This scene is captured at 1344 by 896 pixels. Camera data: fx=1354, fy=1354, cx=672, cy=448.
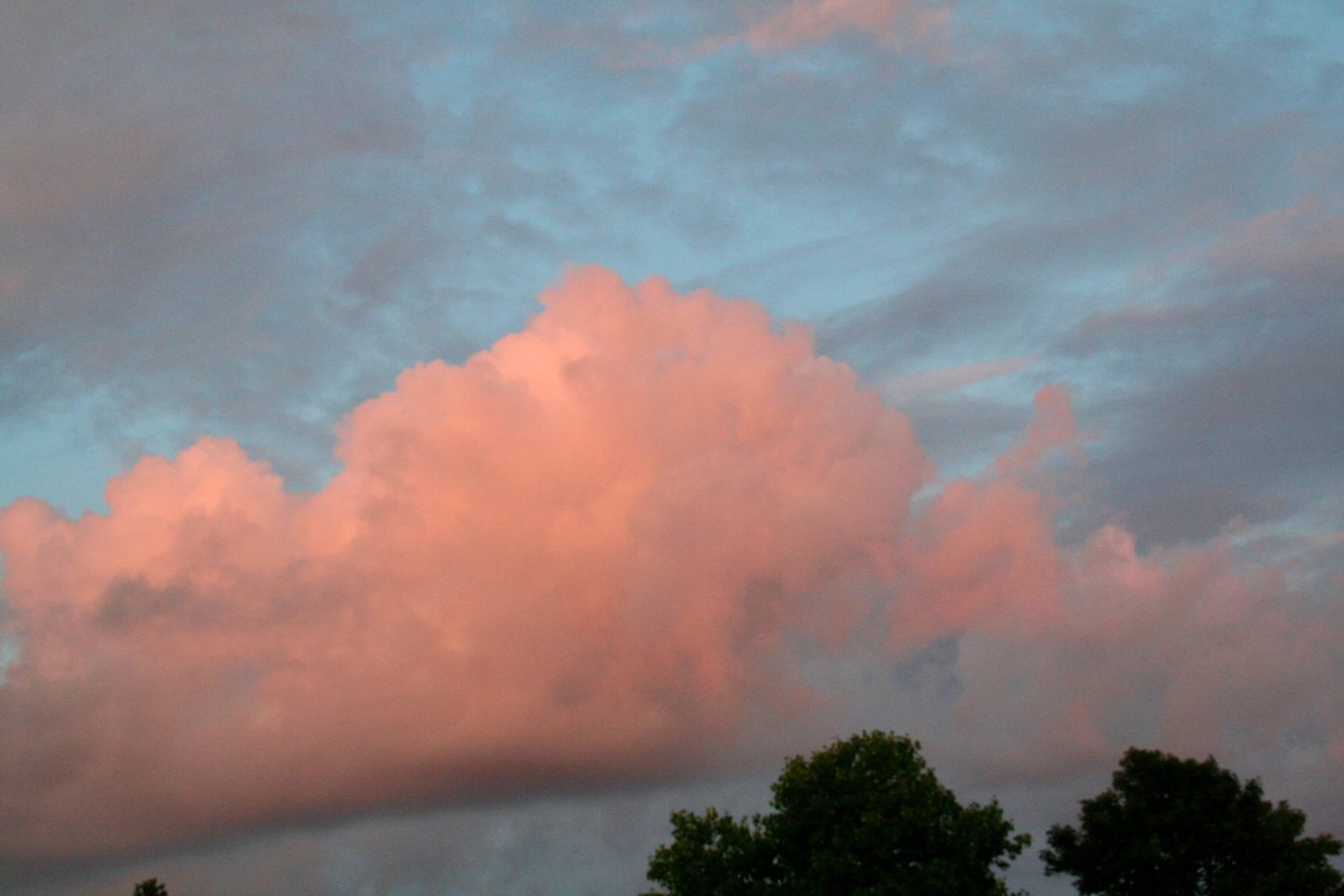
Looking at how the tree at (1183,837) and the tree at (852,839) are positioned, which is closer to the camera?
the tree at (852,839)

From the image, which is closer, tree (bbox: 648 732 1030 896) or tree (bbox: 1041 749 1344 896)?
tree (bbox: 648 732 1030 896)

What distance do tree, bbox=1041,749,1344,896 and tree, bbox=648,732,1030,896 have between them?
1924 cm

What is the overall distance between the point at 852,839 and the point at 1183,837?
27.8 meters

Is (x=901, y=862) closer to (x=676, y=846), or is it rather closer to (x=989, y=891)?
(x=989, y=891)

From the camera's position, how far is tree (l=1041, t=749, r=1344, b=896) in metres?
77.9

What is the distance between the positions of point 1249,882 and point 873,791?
27.9m

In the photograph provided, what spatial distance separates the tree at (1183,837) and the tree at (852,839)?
63.1 ft

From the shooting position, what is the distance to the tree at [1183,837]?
77.9 meters

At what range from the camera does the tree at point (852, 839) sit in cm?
6141

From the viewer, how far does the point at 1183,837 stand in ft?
259

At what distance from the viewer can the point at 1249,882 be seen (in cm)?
7694

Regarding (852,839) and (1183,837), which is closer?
(852,839)

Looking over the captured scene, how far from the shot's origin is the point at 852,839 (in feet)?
203

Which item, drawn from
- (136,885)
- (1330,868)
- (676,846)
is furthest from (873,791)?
(136,885)
